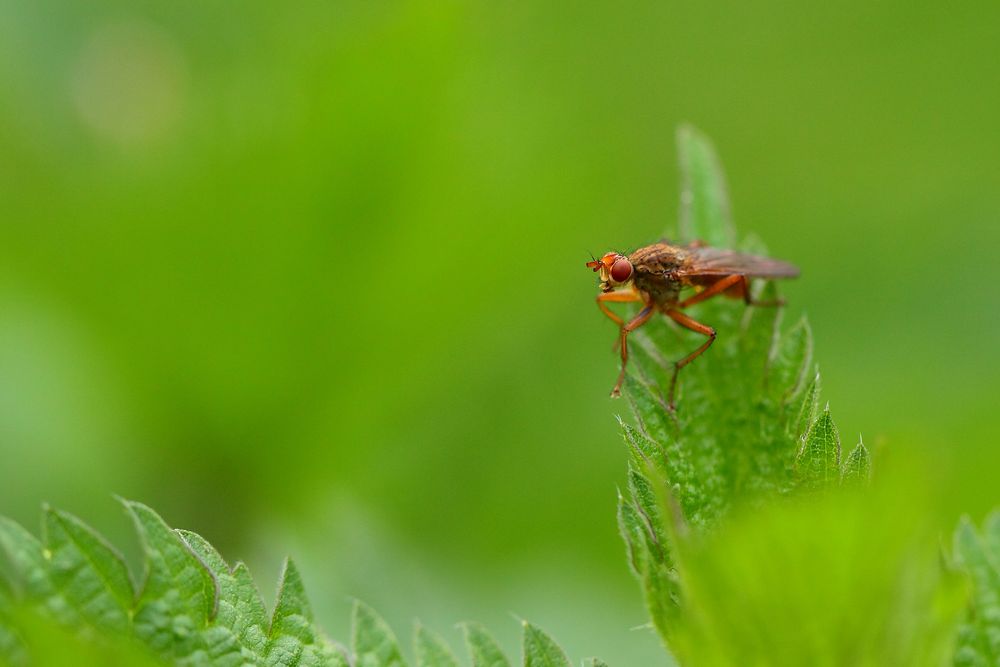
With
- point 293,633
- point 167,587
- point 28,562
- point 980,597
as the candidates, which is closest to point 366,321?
point 293,633

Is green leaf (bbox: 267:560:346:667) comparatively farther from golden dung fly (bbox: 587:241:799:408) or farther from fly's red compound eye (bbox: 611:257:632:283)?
fly's red compound eye (bbox: 611:257:632:283)

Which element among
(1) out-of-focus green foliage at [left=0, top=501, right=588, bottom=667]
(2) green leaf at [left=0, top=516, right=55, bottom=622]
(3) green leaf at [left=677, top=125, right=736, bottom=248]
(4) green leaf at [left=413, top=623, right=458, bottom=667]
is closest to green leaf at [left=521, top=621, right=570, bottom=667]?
(1) out-of-focus green foliage at [left=0, top=501, right=588, bottom=667]

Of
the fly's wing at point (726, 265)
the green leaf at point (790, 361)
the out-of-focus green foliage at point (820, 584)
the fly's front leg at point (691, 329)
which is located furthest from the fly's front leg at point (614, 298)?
the out-of-focus green foliage at point (820, 584)

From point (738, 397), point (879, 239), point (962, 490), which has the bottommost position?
point (738, 397)

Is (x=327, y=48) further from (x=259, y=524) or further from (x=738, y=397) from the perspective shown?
(x=738, y=397)

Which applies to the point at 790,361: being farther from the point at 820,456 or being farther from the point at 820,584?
the point at 820,584

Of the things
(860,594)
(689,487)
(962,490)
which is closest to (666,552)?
(689,487)
